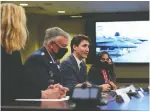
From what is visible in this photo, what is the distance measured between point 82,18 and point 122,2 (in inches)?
75.3

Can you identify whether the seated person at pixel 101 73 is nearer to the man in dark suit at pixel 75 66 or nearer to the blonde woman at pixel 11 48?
Result: the man in dark suit at pixel 75 66

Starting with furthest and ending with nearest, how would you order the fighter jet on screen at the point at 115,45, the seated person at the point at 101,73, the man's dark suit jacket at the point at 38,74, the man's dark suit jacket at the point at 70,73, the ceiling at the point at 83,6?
1. the fighter jet on screen at the point at 115,45
2. the ceiling at the point at 83,6
3. the seated person at the point at 101,73
4. the man's dark suit jacket at the point at 70,73
5. the man's dark suit jacket at the point at 38,74

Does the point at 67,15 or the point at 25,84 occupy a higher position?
the point at 67,15

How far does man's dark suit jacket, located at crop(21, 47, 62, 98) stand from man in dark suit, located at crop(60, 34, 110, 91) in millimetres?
239

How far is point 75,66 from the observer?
296 centimetres

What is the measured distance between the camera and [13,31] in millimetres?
1824

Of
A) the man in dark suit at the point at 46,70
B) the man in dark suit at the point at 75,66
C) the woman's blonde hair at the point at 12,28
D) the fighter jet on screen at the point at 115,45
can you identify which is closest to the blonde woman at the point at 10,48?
the woman's blonde hair at the point at 12,28

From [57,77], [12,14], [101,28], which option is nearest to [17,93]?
[12,14]

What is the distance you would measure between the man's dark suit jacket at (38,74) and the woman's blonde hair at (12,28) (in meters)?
0.24

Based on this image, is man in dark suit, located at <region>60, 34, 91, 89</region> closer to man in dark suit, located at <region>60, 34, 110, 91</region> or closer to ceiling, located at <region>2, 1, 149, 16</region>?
man in dark suit, located at <region>60, 34, 110, 91</region>

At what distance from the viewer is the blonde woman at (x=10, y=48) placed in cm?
181

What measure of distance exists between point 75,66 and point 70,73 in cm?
13

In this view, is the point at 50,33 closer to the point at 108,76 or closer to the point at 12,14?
the point at 12,14

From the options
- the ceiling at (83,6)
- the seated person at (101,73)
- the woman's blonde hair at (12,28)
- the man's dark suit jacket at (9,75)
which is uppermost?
the ceiling at (83,6)
